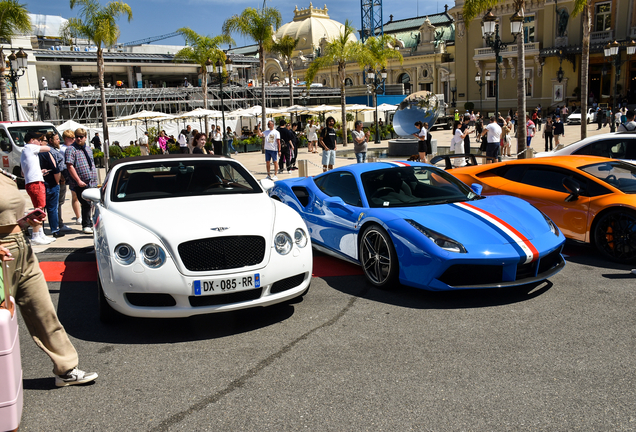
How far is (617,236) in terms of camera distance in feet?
21.7

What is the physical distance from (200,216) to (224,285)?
77 centimetres

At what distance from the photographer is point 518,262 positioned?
16.8ft

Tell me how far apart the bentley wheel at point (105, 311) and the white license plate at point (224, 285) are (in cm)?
100

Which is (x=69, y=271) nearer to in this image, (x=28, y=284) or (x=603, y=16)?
(x=28, y=284)

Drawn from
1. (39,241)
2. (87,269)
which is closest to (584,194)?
(87,269)

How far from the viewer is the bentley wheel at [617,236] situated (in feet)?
21.3

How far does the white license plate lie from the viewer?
4414 mm

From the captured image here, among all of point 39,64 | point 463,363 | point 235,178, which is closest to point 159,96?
point 39,64

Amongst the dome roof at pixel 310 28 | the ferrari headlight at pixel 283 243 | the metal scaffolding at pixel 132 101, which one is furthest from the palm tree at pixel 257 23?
the dome roof at pixel 310 28

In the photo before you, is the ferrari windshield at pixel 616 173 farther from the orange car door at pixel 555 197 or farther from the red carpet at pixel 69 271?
the red carpet at pixel 69 271

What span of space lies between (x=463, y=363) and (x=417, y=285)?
1.41 meters

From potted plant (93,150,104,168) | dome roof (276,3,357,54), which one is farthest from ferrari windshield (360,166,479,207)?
dome roof (276,3,357,54)

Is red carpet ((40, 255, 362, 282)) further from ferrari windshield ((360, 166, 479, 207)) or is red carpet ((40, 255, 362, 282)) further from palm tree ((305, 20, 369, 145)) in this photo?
palm tree ((305, 20, 369, 145))

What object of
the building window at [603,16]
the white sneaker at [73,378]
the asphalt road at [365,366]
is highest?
the building window at [603,16]
